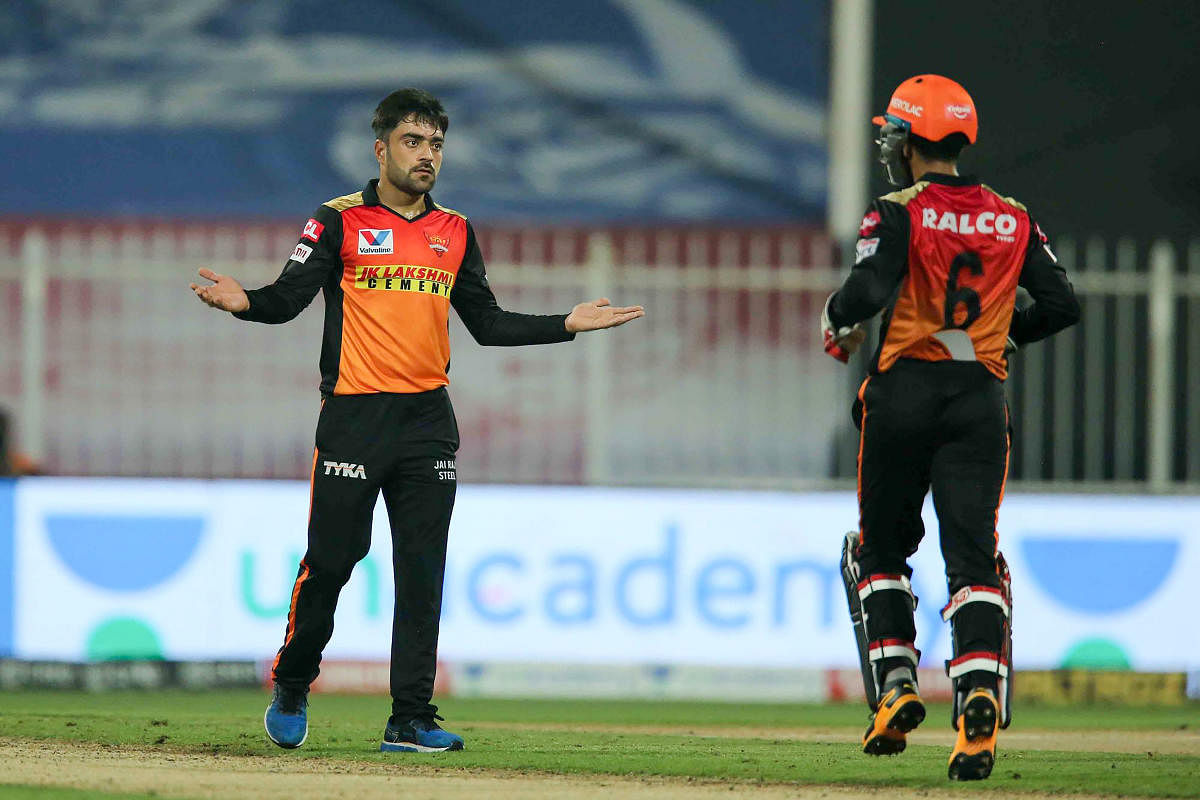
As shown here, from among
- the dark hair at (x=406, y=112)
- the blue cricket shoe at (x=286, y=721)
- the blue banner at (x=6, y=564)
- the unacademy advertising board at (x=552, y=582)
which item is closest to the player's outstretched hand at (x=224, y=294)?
Answer: the dark hair at (x=406, y=112)

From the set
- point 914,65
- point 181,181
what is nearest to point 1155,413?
point 914,65

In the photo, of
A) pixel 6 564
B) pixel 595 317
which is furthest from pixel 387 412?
pixel 6 564

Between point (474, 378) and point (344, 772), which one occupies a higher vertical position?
point (474, 378)

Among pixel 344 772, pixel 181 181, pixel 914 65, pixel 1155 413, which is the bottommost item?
pixel 344 772

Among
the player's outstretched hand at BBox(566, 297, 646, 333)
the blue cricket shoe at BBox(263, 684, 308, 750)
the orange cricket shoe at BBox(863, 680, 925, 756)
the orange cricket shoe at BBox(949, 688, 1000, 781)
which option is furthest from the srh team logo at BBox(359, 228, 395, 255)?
the orange cricket shoe at BBox(949, 688, 1000, 781)

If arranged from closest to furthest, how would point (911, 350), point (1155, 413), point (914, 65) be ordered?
point (911, 350) < point (1155, 413) < point (914, 65)

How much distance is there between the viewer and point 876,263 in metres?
5.36

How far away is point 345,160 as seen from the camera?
1571 cm

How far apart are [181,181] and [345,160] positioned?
141 cm

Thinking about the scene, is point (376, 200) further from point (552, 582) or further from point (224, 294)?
point (552, 582)

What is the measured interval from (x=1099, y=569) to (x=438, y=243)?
5153mm

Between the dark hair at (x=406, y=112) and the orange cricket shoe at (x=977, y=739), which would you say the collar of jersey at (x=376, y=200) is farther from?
the orange cricket shoe at (x=977, y=739)

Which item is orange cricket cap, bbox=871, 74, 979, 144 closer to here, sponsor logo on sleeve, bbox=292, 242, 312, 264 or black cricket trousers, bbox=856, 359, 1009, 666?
black cricket trousers, bbox=856, 359, 1009, 666

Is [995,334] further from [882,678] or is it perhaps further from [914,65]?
[914,65]
